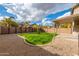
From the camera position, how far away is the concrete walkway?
450 cm

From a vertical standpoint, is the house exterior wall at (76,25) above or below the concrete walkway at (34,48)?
above

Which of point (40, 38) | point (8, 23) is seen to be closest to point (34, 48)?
point (40, 38)

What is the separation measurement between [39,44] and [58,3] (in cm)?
77

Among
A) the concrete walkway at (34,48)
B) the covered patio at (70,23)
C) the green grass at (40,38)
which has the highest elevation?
the covered patio at (70,23)

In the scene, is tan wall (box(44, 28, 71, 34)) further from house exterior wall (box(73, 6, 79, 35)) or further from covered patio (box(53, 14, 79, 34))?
house exterior wall (box(73, 6, 79, 35))

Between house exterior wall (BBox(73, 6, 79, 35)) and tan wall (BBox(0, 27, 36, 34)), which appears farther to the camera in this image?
tan wall (BBox(0, 27, 36, 34))

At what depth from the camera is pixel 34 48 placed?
454 cm

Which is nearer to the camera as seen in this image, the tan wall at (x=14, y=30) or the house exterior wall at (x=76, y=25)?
the house exterior wall at (x=76, y=25)

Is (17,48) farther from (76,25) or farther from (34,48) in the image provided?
(76,25)

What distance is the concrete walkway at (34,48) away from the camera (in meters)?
4.50

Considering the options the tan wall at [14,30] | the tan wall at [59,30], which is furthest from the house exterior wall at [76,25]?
the tan wall at [14,30]

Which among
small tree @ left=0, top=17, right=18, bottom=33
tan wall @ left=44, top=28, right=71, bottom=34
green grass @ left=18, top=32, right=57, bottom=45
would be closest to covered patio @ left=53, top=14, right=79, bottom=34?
tan wall @ left=44, top=28, right=71, bottom=34

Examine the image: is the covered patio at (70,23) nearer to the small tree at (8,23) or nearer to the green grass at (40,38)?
the green grass at (40,38)

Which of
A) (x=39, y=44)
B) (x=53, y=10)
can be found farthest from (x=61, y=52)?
(x=53, y=10)
